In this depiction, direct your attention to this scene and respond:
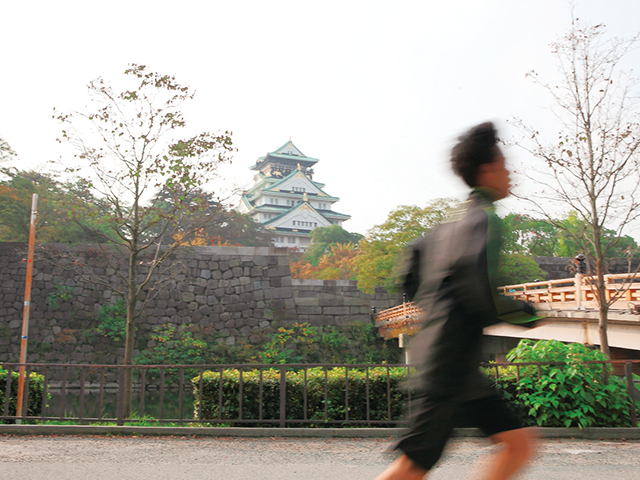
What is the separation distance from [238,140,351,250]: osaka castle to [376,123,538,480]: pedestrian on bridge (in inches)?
1911

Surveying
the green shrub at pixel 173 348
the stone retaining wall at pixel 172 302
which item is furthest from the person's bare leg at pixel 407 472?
the green shrub at pixel 173 348

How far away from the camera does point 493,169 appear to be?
1.87m

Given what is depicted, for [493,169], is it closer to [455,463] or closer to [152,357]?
[455,463]

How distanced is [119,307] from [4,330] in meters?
3.73

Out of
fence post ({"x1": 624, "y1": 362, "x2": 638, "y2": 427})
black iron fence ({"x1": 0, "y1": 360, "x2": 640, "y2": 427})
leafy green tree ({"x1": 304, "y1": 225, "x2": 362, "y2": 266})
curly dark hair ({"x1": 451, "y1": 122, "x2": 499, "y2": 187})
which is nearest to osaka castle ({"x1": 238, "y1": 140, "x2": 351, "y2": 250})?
leafy green tree ({"x1": 304, "y1": 225, "x2": 362, "y2": 266})

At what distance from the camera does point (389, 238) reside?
2258 centimetres

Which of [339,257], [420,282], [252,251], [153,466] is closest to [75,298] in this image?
[252,251]

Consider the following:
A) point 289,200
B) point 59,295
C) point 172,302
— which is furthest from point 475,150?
point 289,200

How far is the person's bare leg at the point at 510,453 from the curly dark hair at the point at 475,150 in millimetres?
909

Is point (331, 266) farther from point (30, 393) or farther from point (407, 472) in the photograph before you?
point (407, 472)

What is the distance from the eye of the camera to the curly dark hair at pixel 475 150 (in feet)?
6.15

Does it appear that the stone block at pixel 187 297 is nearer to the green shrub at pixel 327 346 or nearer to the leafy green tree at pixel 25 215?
the green shrub at pixel 327 346

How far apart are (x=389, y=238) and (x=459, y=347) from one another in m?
21.1

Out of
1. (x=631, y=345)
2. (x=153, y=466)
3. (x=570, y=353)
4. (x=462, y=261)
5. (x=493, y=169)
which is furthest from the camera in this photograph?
(x=631, y=345)
